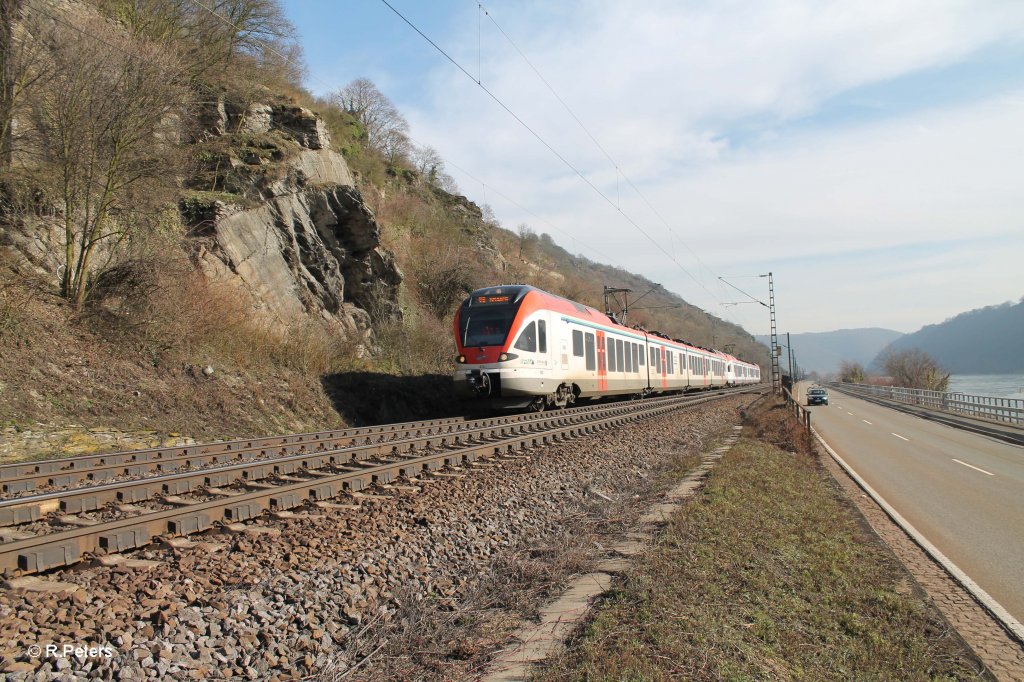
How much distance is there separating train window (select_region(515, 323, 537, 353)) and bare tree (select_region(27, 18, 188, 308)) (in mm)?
9630

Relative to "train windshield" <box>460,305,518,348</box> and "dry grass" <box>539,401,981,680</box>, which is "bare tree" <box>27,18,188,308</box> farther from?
"dry grass" <box>539,401,981,680</box>

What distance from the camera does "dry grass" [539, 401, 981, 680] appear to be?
12.5 feet

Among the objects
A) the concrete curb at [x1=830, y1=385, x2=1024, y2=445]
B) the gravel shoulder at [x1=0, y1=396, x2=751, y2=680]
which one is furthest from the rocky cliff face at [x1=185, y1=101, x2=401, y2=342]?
the concrete curb at [x1=830, y1=385, x2=1024, y2=445]

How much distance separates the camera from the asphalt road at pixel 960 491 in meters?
7.03

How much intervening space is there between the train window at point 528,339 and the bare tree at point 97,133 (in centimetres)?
963

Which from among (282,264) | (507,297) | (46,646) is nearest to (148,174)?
(282,264)

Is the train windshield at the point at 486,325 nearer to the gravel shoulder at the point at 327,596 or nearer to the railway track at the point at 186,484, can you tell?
the railway track at the point at 186,484

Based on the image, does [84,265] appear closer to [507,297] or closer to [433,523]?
[507,297]

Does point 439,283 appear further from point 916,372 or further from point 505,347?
point 916,372

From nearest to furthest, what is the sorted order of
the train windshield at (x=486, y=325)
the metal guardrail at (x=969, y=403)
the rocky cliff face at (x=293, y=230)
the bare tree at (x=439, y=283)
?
the train windshield at (x=486, y=325) → the rocky cliff face at (x=293, y=230) → the metal guardrail at (x=969, y=403) → the bare tree at (x=439, y=283)

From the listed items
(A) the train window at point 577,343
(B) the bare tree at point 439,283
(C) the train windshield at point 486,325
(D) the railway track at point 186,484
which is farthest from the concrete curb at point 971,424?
(B) the bare tree at point 439,283

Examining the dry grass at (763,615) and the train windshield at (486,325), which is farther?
the train windshield at (486,325)

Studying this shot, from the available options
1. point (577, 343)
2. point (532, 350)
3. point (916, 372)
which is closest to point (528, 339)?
point (532, 350)

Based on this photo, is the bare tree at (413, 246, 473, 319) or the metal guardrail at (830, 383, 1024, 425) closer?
the metal guardrail at (830, 383, 1024, 425)
